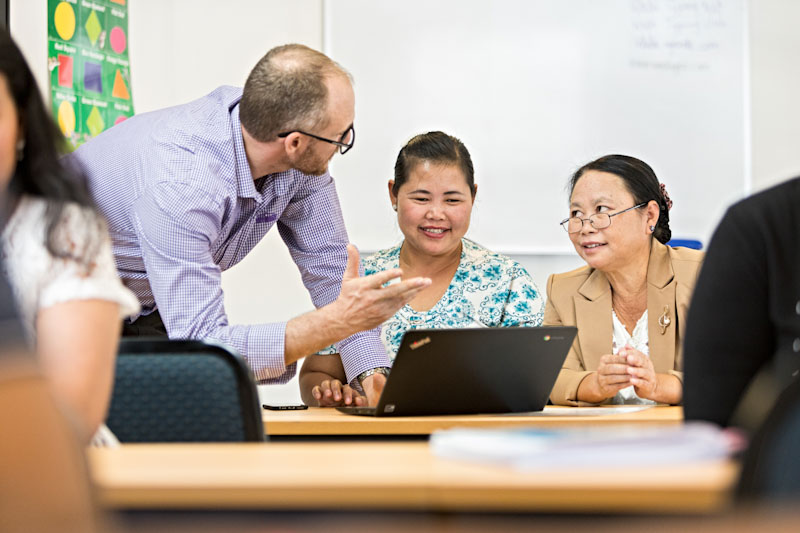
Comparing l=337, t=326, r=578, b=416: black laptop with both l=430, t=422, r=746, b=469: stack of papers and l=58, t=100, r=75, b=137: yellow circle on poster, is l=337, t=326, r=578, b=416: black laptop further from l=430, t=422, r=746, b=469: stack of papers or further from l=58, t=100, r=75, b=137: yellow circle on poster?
l=58, t=100, r=75, b=137: yellow circle on poster

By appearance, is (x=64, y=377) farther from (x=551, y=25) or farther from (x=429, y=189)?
(x=551, y=25)

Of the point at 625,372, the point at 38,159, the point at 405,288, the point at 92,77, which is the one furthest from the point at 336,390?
the point at 92,77

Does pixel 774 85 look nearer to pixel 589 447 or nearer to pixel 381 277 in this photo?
pixel 381 277

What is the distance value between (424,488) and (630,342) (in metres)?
1.85

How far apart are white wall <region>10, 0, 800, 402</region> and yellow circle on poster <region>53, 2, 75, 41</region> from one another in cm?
56

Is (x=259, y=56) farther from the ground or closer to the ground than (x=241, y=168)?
farther from the ground

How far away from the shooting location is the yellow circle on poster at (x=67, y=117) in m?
2.80

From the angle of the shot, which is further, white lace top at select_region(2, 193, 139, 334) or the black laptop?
the black laptop

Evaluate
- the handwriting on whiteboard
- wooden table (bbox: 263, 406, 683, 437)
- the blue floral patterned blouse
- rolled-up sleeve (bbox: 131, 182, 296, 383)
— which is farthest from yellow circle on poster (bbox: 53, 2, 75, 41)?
the handwriting on whiteboard

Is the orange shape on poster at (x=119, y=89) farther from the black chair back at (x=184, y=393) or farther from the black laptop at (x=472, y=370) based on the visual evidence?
the black chair back at (x=184, y=393)

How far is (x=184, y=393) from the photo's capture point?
1.28 metres

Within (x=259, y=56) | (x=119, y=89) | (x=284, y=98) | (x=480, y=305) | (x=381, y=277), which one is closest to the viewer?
(x=381, y=277)

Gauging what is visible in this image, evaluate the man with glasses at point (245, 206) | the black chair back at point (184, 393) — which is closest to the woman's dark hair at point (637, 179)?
the man with glasses at point (245, 206)

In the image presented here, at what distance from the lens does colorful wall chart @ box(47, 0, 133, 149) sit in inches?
110
